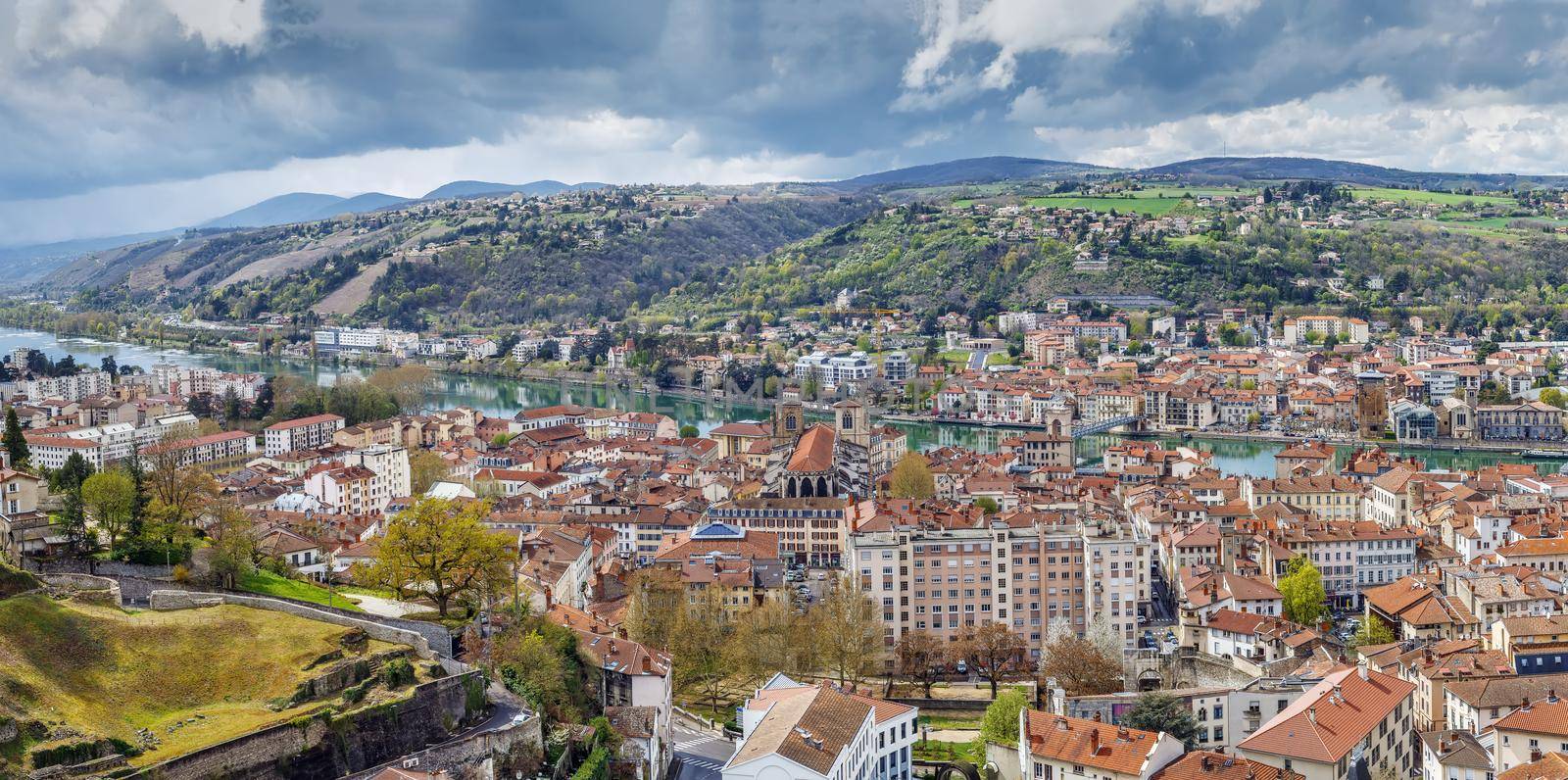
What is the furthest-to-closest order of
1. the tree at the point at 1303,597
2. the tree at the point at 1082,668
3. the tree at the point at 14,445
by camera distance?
the tree at the point at 14,445
the tree at the point at 1303,597
the tree at the point at 1082,668

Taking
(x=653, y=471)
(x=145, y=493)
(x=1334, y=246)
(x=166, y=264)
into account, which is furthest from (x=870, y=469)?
(x=166, y=264)

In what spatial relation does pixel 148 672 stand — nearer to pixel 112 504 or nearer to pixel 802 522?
pixel 112 504

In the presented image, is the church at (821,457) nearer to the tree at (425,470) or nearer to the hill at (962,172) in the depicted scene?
the tree at (425,470)

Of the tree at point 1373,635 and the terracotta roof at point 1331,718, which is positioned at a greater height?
the terracotta roof at point 1331,718

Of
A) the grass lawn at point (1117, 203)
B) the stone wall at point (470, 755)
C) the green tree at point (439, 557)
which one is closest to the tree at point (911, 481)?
the green tree at point (439, 557)

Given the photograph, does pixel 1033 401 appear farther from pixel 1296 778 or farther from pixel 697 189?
pixel 697 189

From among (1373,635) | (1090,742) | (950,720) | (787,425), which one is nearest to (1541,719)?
(1090,742)

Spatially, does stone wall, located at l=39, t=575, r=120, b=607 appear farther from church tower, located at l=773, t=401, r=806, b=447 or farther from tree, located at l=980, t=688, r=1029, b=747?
church tower, located at l=773, t=401, r=806, b=447
